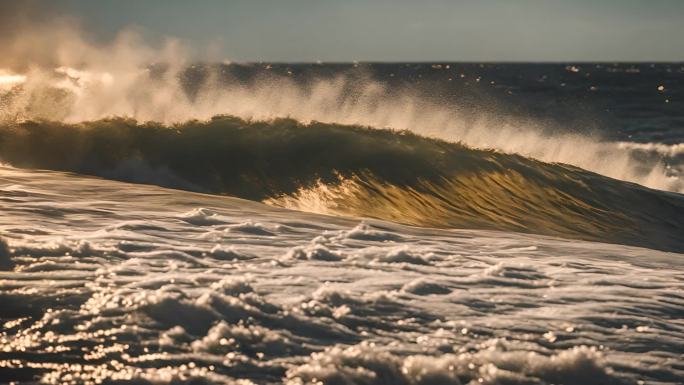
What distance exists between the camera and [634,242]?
10875 millimetres

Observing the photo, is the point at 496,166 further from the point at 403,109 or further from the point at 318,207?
the point at 318,207

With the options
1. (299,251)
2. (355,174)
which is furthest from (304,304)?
(355,174)

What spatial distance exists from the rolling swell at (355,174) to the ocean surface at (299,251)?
0.05 metres

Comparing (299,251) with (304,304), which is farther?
(299,251)

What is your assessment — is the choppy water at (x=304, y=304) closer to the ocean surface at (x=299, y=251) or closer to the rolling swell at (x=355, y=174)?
the ocean surface at (x=299, y=251)

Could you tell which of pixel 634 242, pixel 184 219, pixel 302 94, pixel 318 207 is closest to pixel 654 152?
pixel 302 94

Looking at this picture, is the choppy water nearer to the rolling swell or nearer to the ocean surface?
the ocean surface

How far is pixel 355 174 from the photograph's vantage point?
1165cm

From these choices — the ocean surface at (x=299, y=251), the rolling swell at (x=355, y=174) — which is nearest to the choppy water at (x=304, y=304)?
the ocean surface at (x=299, y=251)

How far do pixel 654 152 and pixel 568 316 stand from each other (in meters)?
23.0

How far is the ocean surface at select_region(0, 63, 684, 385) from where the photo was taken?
14.2 ft

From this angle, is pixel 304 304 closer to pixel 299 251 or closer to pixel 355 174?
pixel 299 251

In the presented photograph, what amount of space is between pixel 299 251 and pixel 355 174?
5321mm

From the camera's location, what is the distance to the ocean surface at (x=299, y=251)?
432 cm
